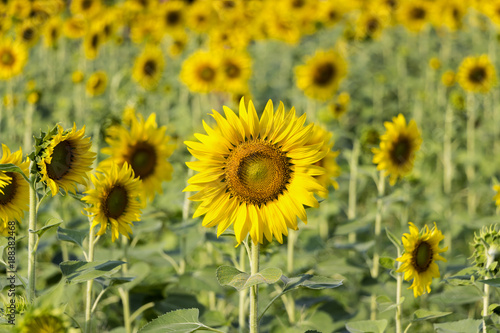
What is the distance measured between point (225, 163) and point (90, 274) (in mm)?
513

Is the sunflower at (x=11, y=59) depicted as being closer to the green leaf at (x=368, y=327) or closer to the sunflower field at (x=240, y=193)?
the sunflower field at (x=240, y=193)

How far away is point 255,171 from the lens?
164 cm

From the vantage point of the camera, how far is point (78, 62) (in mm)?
7562

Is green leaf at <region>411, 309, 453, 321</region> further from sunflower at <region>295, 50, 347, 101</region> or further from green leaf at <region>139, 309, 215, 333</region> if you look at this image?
sunflower at <region>295, 50, 347, 101</region>

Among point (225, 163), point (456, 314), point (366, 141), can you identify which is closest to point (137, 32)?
point (366, 141)

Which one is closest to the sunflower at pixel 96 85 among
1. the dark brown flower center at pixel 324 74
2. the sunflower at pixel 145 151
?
the dark brown flower center at pixel 324 74

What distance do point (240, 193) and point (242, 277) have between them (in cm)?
25

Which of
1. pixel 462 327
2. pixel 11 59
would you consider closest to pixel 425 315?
pixel 462 327

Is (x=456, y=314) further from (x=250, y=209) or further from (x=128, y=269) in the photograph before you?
(x=250, y=209)

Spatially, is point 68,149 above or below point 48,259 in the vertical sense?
above

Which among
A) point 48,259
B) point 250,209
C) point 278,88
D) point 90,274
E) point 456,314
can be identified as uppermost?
point 278,88

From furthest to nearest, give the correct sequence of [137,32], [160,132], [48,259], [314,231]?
1. [137,32]
2. [48,259]
3. [314,231]
4. [160,132]

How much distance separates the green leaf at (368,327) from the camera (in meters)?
1.84

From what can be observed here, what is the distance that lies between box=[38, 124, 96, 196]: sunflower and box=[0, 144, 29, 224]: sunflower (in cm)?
11
